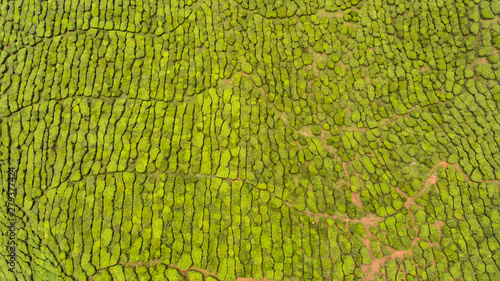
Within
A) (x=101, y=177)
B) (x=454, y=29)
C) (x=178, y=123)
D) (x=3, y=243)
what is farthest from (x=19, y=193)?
(x=454, y=29)

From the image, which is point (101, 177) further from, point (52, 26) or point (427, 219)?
point (427, 219)

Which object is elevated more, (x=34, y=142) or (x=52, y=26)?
(x=52, y=26)

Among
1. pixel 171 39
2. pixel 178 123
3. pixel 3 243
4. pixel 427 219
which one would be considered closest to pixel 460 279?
pixel 427 219

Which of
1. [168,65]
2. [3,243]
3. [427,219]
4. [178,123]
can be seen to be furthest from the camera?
[168,65]

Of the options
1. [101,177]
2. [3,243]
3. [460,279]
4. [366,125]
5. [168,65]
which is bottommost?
[3,243]

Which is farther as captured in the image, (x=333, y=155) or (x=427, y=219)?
(x=333, y=155)

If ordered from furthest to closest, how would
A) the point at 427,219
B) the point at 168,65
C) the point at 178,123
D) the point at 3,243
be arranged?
the point at 168,65, the point at 178,123, the point at 427,219, the point at 3,243
